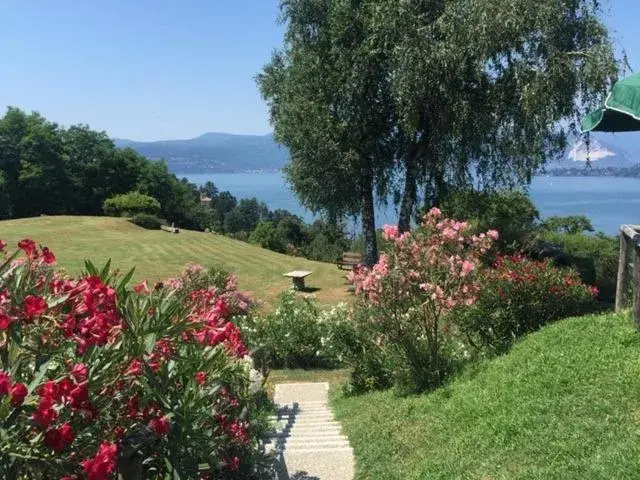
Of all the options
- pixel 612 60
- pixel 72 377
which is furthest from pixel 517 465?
pixel 612 60

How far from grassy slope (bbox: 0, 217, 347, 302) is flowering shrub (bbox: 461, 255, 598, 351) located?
500 inches

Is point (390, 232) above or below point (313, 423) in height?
above

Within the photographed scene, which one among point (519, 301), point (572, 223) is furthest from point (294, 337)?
point (572, 223)

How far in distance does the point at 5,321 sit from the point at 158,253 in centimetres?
2567

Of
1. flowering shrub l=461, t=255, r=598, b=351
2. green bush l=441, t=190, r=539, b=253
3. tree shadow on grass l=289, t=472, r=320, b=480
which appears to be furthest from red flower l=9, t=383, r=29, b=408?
green bush l=441, t=190, r=539, b=253

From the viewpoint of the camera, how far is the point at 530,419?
431 cm

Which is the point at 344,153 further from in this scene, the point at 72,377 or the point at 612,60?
the point at 72,377

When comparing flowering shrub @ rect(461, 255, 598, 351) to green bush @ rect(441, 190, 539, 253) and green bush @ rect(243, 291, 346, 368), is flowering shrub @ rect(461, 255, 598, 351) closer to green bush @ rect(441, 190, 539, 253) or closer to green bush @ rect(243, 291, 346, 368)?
green bush @ rect(243, 291, 346, 368)

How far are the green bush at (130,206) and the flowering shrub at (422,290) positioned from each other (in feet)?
113

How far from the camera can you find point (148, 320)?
2.79m

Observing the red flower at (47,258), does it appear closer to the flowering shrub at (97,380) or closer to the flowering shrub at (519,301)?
the flowering shrub at (97,380)

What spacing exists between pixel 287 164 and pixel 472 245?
544 inches

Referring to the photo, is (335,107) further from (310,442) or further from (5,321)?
(5,321)

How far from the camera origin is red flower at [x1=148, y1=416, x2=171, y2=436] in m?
2.65
